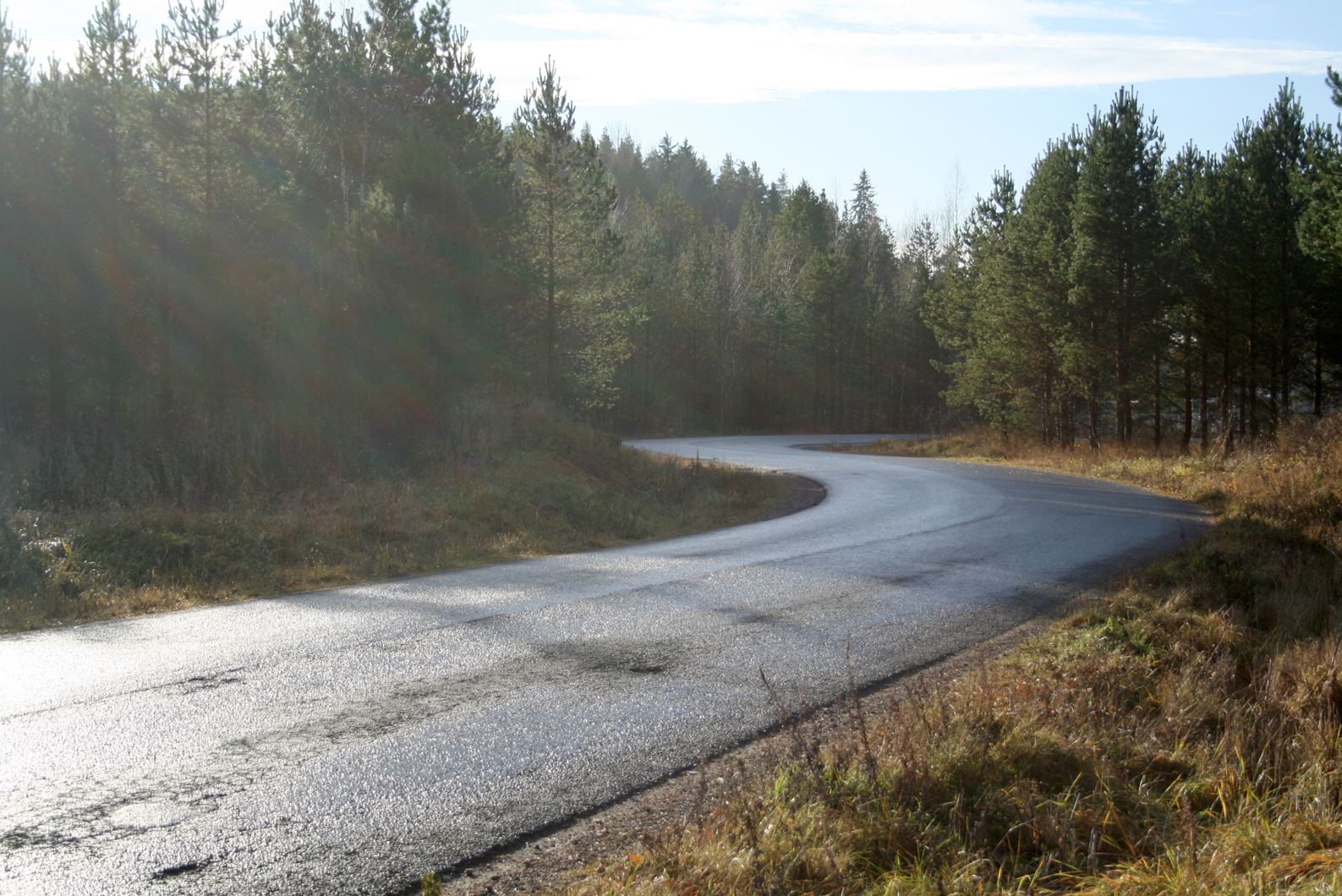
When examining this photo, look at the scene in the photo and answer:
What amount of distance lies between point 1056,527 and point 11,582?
13015mm

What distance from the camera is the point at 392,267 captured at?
65.9ft

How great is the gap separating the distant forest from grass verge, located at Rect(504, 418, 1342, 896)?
11.5m

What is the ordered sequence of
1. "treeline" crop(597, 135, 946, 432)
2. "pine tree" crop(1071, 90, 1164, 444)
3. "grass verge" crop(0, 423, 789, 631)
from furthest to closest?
"treeline" crop(597, 135, 946, 432) → "pine tree" crop(1071, 90, 1164, 444) → "grass verge" crop(0, 423, 789, 631)

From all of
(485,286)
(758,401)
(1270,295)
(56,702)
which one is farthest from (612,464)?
(758,401)

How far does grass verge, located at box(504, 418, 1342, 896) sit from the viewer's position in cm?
331

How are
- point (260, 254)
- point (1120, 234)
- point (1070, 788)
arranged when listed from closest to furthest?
point (1070, 788), point (260, 254), point (1120, 234)

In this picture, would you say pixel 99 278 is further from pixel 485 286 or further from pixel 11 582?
pixel 11 582

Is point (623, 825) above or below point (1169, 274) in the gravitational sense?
below

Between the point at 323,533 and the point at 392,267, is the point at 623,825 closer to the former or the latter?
the point at 323,533

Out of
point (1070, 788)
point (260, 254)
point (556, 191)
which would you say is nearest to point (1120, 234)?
point (556, 191)

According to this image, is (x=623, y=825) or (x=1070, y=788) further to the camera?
(x=1070, y=788)

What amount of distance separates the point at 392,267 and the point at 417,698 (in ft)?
53.6

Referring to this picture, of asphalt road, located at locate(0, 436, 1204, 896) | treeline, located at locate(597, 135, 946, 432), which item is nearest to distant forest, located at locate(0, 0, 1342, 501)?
asphalt road, located at locate(0, 436, 1204, 896)

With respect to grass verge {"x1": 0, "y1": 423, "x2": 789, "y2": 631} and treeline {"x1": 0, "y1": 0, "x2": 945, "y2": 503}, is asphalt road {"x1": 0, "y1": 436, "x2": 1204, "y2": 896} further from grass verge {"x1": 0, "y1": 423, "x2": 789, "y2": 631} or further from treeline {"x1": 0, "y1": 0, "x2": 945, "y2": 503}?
treeline {"x1": 0, "y1": 0, "x2": 945, "y2": 503}
